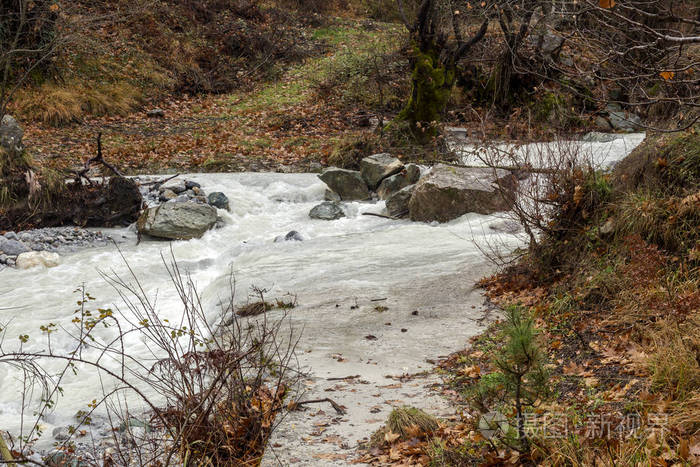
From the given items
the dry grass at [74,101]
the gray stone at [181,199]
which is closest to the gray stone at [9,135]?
the gray stone at [181,199]

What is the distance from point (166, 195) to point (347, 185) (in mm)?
3492

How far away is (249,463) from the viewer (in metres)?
3.49

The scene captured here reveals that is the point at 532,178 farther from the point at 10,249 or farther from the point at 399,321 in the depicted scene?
the point at 10,249

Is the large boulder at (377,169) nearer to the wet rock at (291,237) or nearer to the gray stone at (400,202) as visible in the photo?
the gray stone at (400,202)

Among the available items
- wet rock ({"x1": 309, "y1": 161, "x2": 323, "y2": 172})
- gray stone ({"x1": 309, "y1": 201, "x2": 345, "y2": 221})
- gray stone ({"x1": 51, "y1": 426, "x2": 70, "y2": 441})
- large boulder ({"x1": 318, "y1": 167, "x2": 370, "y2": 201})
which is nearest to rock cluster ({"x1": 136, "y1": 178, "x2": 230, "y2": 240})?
gray stone ({"x1": 309, "y1": 201, "x2": 345, "y2": 221})

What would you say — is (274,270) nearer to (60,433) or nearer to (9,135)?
(60,433)

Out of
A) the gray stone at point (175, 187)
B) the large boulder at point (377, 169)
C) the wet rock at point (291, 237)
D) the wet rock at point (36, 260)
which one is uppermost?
the large boulder at point (377, 169)

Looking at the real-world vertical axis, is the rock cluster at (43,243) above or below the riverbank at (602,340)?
below

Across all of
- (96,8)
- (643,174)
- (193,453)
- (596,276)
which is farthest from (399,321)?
(96,8)

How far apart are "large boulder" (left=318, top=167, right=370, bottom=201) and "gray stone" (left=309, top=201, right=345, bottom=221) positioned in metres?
0.63

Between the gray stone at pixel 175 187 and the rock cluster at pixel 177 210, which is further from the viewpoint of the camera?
the gray stone at pixel 175 187

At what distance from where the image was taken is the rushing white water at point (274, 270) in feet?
18.5

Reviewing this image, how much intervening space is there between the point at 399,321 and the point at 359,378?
138 cm

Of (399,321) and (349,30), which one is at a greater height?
(349,30)
